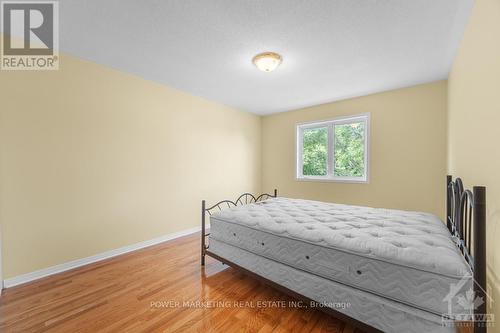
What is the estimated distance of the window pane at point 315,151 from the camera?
407 cm

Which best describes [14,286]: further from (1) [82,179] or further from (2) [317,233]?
(2) [317,233]

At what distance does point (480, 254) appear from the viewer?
93 centimetres

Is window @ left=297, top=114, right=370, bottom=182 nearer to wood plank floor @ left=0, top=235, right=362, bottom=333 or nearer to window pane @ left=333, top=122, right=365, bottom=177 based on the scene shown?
window pane @ left=333, top=122, right=365, bottom=177

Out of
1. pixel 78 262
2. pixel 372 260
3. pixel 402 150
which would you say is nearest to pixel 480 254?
pixel 372 260

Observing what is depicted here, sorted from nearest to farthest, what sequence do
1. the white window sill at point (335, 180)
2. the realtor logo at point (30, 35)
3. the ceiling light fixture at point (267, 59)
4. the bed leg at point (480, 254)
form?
the bed leg at point (480, 254), the realtor logo at point (30, 35), the ceiling light fixture at point (267, 59), the white window sill at point (335, 180)

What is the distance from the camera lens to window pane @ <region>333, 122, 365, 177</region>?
3.62m

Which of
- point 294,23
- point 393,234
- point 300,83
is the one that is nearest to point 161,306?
point 393,234

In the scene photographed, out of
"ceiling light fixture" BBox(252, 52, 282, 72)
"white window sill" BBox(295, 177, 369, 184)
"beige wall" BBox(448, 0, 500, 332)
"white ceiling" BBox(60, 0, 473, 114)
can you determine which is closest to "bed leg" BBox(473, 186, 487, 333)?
"beige wall" BBox(448, 0, 500, 332)

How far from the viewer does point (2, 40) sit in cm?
196

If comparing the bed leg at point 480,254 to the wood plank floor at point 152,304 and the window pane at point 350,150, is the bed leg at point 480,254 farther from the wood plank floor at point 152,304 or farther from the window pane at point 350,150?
the window pane at point 350,150

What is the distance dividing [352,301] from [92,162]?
302 cm

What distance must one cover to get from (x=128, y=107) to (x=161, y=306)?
2.48m

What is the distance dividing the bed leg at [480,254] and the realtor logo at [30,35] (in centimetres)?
307

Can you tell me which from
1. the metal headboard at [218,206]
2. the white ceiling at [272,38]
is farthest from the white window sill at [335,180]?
the white ceiling at [272,38]
